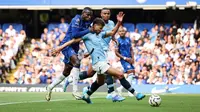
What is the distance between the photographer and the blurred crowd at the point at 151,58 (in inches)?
1039

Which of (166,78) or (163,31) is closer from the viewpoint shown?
(166,78)

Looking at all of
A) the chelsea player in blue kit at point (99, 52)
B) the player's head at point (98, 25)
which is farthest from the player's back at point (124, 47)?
the player's head at point (98, 25)

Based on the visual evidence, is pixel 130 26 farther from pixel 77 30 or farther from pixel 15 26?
pixel 77 30

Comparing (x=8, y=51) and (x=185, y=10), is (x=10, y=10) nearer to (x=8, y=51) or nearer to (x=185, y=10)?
(x=8, y=51)

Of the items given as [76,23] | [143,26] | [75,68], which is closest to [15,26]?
[143,26]

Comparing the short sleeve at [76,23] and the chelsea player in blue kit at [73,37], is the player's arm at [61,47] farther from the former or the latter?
the short sleeve at [76,23]

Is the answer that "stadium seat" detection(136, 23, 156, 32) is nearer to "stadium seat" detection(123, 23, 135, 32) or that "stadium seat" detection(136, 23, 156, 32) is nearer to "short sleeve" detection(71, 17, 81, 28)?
"stadium seat" detection(123, 23, 135, 32)

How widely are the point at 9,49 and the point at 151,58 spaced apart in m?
7.03

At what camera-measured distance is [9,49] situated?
29.5m

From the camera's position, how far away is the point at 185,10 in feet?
106

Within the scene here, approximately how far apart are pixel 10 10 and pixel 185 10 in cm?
964

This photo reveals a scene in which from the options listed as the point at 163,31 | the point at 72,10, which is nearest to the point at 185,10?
the point at 163,31

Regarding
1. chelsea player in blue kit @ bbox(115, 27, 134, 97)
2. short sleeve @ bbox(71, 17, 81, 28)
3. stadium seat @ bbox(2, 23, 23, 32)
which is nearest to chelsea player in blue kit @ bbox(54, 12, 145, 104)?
short sleeve @ bbox(71, 17, 81, 28)

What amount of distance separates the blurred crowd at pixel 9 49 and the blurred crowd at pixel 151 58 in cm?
66
